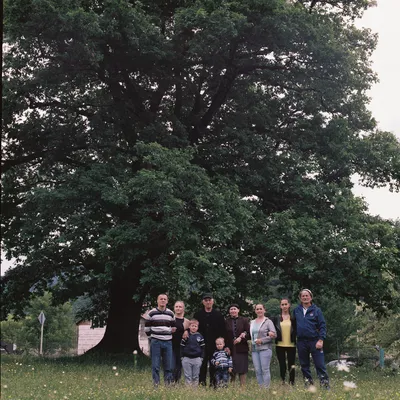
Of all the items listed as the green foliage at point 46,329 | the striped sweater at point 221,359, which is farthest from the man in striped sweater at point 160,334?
the green foliage at point 46,329

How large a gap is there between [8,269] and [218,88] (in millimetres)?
10146

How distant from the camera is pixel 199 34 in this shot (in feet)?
60.7

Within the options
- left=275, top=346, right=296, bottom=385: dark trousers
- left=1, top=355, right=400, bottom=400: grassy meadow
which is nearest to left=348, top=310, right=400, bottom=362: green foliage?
left=1, top=355, right=400, bottom=400: grassy meadow

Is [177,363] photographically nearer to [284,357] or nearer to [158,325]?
[158,325]

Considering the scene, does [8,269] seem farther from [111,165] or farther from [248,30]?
[248,30]

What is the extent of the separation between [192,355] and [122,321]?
11864mm

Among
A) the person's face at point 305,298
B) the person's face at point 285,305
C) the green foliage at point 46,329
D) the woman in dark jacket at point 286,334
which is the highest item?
the green foliage at point 46,329

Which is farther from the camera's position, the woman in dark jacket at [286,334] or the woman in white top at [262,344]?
the woman in dark jacket at [286,334]

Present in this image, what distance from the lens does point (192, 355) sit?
10.8 m

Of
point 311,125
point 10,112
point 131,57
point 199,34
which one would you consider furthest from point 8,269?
point 311,125

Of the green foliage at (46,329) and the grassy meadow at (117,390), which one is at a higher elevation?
the green foliage at (46,329)

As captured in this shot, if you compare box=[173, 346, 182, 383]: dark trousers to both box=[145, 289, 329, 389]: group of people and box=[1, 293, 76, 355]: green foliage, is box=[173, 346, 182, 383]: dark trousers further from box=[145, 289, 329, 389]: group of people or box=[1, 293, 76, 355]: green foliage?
box=[1, 293, 76, 355]: green foliage

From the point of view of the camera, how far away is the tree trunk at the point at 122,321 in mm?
21844

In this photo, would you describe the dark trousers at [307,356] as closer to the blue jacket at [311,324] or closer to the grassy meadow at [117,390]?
the blue jacket at [311,324]
